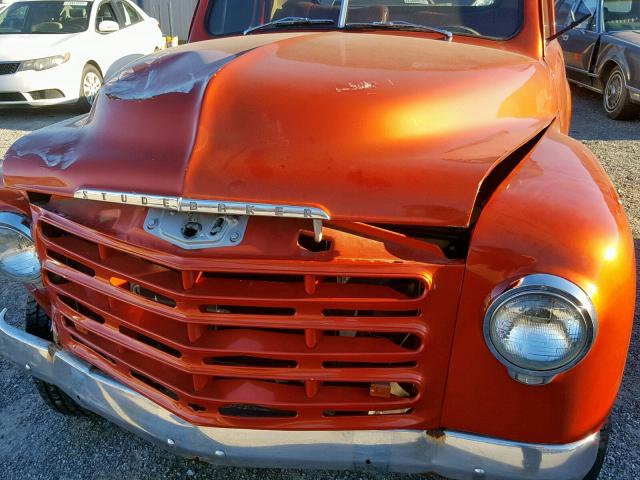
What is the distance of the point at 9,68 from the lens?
7770mm

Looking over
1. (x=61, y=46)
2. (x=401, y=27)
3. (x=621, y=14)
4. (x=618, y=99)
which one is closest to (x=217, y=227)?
(x=401, y=27)

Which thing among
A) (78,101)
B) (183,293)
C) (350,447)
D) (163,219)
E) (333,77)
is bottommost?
(78,101)

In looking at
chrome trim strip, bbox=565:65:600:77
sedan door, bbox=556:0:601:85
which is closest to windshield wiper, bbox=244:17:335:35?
sedan door, bbox=556:0:601:85

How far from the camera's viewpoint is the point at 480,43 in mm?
2635

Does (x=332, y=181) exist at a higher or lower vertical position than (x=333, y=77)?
lower

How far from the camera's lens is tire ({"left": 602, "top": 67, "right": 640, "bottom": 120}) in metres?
7.20

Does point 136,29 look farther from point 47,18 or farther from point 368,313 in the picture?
point 368,313

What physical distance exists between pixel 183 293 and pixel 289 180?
0.42 metres

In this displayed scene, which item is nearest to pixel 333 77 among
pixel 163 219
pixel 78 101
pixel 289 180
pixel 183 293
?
pixel 289 180

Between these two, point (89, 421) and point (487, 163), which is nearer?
point (487, 163)

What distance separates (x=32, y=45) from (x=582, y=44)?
7660 millimetres

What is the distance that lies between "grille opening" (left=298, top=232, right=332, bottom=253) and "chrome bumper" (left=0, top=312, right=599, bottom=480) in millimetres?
547

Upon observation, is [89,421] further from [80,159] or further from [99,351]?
[80,159]

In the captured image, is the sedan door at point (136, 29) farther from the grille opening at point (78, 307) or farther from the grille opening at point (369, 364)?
the grille opening at point (369, 364)
